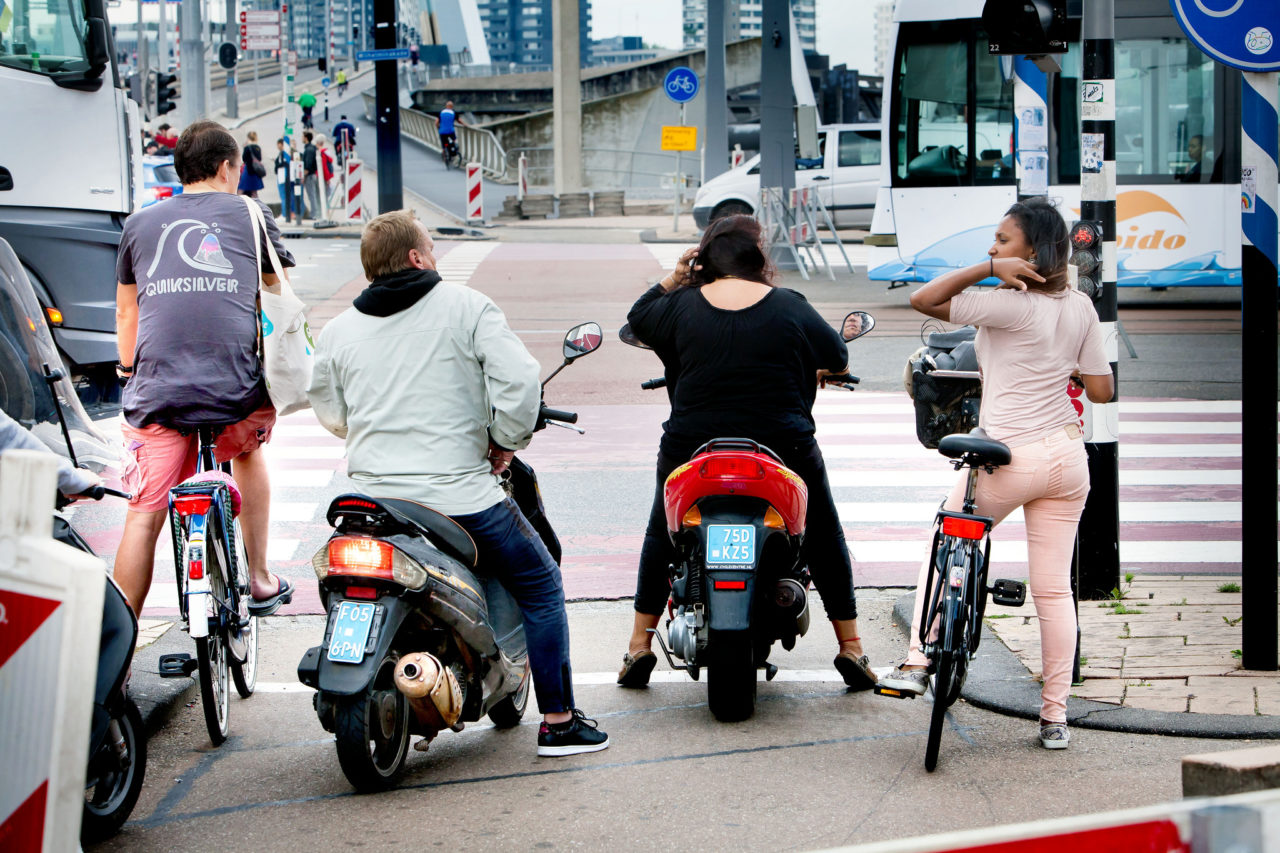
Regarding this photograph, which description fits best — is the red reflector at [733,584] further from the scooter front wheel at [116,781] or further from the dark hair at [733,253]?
the scooter front wheel at [116,781]

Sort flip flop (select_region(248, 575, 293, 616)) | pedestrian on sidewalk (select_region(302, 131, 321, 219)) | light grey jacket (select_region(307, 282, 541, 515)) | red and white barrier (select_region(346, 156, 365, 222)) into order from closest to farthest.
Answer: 1. light grey jacket (select_region(307, 282, 541, 515))
2. flip flop (select_region(248, 575, 293, 616))
3. red and white barrier (select_region(346, 156, 365, 222))
4. pedestrian on sidewalk (select_region(302, 131, 321, 219))

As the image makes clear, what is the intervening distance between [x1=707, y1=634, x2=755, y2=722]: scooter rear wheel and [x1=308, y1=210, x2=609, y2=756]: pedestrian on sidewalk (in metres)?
0.72

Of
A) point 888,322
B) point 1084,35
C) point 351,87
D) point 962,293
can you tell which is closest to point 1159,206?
point 888,322

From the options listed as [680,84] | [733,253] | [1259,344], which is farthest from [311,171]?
[1259,344]

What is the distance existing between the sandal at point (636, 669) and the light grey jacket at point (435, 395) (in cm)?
116

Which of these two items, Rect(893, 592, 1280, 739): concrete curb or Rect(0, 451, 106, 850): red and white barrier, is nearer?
Rect(0, 451, 106, 850): red and white barrier

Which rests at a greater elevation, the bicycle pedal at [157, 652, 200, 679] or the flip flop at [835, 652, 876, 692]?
the bicycle pedal at [157, 652, 200, 679]

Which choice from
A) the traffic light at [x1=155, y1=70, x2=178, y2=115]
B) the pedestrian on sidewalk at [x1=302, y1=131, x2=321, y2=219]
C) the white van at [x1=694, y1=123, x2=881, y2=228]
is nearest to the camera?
the white van at [x1=694, y1=123, x2=881, y2=228]

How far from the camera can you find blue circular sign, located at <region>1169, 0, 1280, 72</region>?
A: 5035 millimetres

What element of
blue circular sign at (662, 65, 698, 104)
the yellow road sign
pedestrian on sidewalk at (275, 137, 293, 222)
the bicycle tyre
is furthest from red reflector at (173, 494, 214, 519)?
pedestrian on sidewalk at (275, 137, 293, 222)

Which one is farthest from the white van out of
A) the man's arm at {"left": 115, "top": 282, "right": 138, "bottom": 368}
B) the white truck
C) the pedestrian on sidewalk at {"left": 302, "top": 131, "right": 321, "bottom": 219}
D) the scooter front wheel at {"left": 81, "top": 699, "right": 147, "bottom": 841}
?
the scooter front wheel at {"left": 81, "top": 699, "right": 147, "bottom": 841}

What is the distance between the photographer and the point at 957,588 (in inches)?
Answer: 176

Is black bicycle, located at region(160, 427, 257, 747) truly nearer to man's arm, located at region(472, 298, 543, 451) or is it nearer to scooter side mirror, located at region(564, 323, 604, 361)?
man's arm, located at region(472, 298, 543, 451)

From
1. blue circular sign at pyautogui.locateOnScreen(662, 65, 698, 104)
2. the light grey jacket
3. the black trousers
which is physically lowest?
the black trousers
